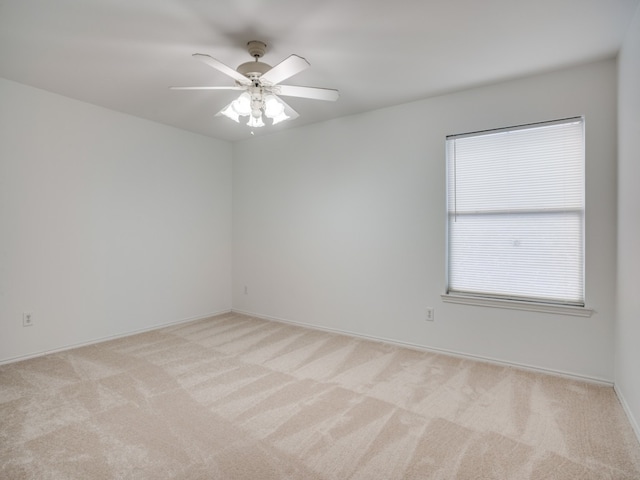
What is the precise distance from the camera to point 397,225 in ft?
11.7

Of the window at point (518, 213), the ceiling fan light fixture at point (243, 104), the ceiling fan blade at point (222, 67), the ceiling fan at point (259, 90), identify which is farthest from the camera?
the window at point (518, 213)

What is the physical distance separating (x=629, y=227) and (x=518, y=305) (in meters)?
1.02

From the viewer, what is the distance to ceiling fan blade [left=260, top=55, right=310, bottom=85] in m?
1.94

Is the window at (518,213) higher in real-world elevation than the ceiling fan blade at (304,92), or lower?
lower

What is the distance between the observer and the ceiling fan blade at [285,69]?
76.4 inches

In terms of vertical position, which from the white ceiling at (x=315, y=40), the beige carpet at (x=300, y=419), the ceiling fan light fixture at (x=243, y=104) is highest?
the white ceiling at (x=315, y=40)

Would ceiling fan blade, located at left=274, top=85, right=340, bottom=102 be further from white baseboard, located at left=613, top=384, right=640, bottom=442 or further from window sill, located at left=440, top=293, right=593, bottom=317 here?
white baseboard, located at left=613, top=384, right=640, bottom=442

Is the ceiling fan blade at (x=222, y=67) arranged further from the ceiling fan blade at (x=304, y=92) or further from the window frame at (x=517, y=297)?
the window frame at (x=517, y=297)

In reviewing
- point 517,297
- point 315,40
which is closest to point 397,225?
point 517,297

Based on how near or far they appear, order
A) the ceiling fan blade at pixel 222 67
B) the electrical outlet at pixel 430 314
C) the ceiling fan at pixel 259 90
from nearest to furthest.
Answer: the ceiling fan blade at pixel 222 67, the ceiling fan at pixel 259 90, the electrical outlet at pixel 430 314

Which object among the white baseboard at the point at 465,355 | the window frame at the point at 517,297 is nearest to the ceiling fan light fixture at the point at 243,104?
the window frame at the point at 517,297

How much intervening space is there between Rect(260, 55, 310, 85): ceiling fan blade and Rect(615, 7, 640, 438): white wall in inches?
78.3

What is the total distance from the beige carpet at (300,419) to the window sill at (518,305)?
54 cm

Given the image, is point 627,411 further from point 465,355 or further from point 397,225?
point 397,225
